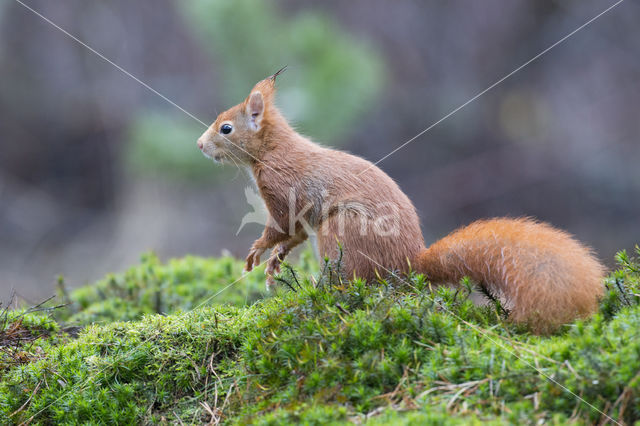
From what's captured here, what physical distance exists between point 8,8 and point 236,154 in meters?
9.25

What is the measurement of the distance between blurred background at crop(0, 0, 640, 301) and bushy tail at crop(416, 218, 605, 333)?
5643 mm

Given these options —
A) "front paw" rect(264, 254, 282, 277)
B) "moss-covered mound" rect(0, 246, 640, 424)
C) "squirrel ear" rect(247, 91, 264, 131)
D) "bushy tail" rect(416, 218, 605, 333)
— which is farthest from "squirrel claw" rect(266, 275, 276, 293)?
"squirrel ear" rect(247, 91, 264, 131)

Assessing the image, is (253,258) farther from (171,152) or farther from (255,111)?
(171,152)

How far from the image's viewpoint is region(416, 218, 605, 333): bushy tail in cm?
279

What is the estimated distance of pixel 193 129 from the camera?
8555 mm

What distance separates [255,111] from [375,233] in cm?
152

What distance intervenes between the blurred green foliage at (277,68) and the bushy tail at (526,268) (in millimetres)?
4770

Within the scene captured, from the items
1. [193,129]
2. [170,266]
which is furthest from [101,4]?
[170,266]

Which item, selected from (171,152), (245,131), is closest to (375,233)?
(245,131)

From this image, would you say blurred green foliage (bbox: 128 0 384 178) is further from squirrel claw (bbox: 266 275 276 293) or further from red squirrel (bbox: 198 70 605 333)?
squirrel claw (bbox: 266 275 276 293)

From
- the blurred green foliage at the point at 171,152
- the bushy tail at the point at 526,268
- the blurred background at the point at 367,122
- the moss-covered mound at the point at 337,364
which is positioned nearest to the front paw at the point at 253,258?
the moss-covered mound at the point at 337,364

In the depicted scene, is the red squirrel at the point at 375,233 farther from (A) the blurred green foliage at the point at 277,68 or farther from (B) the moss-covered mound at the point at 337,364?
(A) the blurred green foliage at the point at 277,68

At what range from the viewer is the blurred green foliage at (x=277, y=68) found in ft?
25.9

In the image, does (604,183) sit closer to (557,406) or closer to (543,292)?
(543,292)
